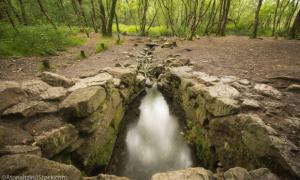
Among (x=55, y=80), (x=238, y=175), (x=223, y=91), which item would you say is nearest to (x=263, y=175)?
(x=238, y=175)

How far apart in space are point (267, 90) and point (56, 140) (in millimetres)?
4036

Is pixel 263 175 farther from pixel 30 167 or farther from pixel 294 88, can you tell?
pixel 30 167

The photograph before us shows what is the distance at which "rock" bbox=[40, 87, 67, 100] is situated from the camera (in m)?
3.08

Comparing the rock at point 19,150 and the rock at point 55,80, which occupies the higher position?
the rock at point 55,80

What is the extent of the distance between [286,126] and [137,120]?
400cm

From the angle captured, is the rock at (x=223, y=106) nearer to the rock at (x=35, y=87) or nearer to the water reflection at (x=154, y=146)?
the water reflection at (x=154, y=146)

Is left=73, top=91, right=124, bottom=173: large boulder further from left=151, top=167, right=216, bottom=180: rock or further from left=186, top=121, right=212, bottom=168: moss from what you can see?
left=186, top=121, right=212, bottom=168: moss

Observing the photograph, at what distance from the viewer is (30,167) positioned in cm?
169

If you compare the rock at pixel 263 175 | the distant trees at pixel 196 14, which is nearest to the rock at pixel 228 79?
the rock at pixel 263 175

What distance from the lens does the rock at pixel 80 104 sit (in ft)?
9.12

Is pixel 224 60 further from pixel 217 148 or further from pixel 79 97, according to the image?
pixel 79 97

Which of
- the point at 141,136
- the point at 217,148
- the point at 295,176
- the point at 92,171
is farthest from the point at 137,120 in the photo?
the point at 295,176

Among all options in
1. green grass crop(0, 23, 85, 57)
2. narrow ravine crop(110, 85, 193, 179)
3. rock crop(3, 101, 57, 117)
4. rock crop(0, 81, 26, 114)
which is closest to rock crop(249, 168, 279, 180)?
narrow ravine crop(110, 85, 193, 179)

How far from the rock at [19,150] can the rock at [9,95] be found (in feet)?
2.92
